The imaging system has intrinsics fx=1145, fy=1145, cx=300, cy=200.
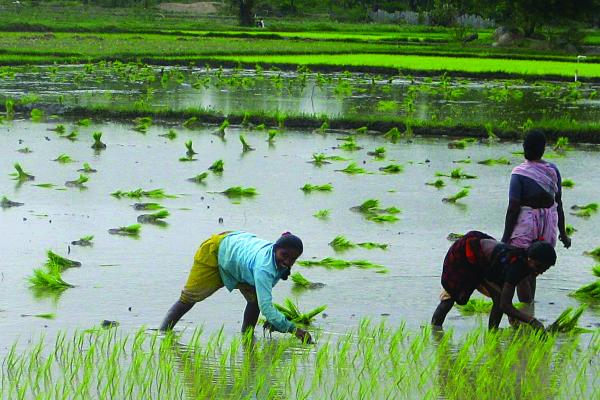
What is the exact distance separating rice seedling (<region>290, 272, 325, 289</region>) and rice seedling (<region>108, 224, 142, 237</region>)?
177 centimetres

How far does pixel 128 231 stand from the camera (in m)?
8.46

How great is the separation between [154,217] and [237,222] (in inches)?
26.0

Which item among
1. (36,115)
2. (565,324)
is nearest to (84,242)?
(565,324)

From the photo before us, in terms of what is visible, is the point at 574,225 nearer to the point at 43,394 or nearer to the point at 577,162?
the point at 577,162

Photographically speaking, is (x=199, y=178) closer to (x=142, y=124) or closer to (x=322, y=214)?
(x=322, y=214)

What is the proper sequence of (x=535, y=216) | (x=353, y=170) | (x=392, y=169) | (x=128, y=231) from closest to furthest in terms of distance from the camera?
1. (x=535, y=216)
2. (x=128, y=231)
3. (x=353, y=170)
4. (x=392, y=169)

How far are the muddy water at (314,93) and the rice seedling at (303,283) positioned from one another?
8.83 meters

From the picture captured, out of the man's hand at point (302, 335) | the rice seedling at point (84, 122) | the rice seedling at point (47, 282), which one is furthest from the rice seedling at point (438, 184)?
the rice seedling at point (84, 122)

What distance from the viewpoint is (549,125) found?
15.0 metres

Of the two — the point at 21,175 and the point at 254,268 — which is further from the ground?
the point at 254,268

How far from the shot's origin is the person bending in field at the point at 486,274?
579 centimetres

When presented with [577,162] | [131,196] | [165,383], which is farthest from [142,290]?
[577,162]

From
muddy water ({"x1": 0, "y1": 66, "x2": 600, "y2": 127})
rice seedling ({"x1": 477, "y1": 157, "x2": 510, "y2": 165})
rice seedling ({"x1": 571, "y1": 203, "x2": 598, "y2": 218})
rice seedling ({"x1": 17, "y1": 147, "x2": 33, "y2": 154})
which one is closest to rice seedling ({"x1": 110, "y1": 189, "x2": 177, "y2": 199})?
rice seedling ({"x1": 17, "y1": 147, "x2": 33, "y2": 154})

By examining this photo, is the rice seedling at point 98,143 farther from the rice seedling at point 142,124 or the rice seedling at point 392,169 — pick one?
the rice seedling at point 392,169
